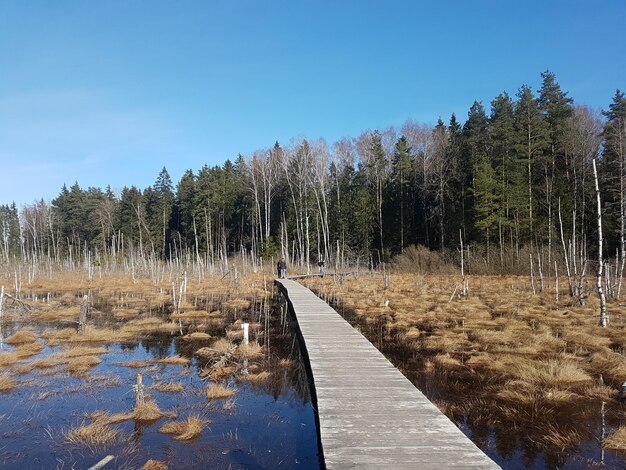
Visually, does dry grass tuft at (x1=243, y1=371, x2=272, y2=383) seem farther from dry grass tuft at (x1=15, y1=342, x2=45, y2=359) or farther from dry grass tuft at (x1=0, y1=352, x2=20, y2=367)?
dry grass tuft at (x1=15, y1=342, x2=45, y2=359)

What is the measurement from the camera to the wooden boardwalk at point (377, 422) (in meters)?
4.79

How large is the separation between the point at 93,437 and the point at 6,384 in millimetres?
3843

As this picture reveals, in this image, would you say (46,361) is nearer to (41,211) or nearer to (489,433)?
(489,433)

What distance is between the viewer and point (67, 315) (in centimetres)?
1836

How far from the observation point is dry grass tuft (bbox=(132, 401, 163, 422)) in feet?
24.1

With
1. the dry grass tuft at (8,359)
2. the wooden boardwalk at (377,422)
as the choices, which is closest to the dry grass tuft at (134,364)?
the dry grass tuft at (8,359)

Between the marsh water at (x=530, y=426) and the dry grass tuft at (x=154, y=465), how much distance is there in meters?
4.29

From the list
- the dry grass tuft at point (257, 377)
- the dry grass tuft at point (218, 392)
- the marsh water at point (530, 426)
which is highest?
the dry grass tuft at point (218, 392)

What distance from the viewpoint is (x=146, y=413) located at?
7426mm

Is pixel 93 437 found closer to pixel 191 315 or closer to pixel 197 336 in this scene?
pixel 197 336

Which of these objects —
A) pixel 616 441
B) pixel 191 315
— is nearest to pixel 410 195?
pixel 191 315

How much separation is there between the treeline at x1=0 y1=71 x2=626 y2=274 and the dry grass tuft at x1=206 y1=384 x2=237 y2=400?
50.6 ft

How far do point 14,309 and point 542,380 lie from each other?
20.9m

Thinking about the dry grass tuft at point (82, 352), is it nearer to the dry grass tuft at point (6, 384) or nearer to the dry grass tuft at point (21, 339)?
the dry grass tuft at point (6, 384)
